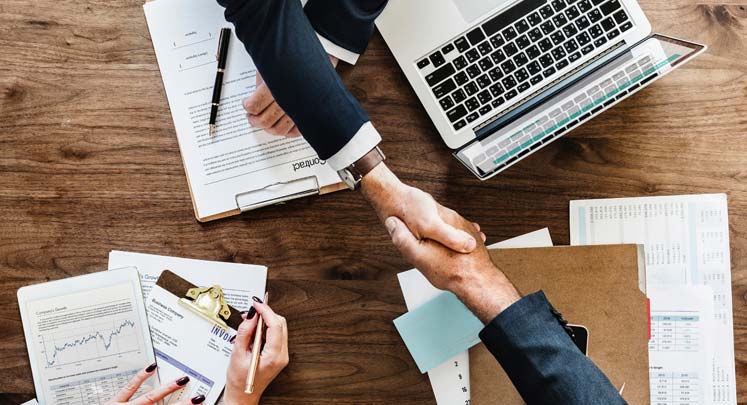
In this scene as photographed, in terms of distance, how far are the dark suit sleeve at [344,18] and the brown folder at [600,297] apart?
44 centimetres

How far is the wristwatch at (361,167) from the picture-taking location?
40.4 inches

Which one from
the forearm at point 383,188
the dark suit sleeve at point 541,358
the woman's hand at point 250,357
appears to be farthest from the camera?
the woman's hand at point 250,357

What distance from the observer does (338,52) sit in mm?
1145

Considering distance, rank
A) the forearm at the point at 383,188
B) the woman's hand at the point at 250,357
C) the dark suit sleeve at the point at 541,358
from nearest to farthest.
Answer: the dark suit sleeve at the point at 541,358
the forearm at the point at 383,188
the woman's hand at the point at 250,357

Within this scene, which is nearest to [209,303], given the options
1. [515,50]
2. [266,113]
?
[266,113]

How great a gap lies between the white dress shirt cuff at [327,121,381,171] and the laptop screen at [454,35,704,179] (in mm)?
205

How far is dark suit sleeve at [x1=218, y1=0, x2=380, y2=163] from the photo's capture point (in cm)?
98

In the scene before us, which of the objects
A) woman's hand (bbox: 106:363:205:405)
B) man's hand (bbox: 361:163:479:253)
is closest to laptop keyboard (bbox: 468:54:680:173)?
man's hand (bbox: 361:163:479:253)

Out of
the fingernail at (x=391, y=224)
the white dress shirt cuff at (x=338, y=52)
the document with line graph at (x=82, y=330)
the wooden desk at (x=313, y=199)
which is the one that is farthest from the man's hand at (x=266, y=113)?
the document with line graph at (x=82, y=330)

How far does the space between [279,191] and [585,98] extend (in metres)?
0.54

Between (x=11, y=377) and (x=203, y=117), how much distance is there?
575 millimetres

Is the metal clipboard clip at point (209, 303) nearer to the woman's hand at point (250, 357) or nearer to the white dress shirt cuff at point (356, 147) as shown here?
the woman's hand at point (250, 357)

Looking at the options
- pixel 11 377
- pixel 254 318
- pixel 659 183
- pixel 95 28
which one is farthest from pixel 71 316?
pixel 659 183

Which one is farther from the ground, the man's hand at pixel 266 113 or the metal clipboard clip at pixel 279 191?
the man's hand at pixel 266 113
